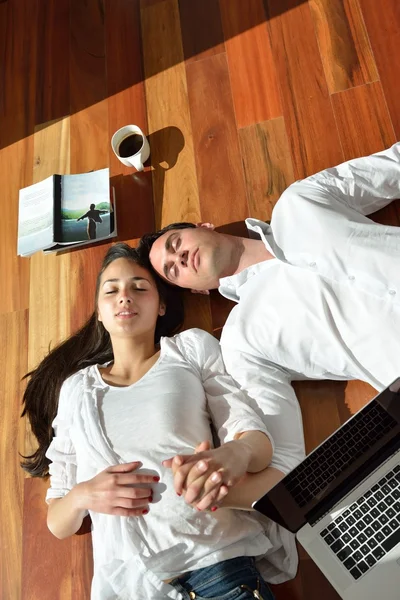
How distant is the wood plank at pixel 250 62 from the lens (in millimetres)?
2074

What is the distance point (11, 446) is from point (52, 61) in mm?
1785

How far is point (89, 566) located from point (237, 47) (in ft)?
6.79

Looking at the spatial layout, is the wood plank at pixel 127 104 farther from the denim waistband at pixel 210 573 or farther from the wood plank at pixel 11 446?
the denim waistband at pixel 210 573

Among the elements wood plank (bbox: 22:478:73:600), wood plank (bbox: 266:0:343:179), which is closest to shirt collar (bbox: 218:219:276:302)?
wood plank (bbox: 266:0:343:179)

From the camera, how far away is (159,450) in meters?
1.44

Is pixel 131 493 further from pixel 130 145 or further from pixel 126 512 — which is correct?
pixel 130 145

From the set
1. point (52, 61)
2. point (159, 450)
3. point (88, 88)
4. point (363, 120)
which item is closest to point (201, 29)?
point (88, 88)

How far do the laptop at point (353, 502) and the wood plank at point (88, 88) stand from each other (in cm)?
154

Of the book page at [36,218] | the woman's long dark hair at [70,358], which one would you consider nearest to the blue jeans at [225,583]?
the woman's long dark hair at [70,358]

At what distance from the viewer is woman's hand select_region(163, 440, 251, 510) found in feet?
3.90

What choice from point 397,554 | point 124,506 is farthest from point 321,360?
point 124,506

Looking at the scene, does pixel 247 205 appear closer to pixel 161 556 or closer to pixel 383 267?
pixel 383 267

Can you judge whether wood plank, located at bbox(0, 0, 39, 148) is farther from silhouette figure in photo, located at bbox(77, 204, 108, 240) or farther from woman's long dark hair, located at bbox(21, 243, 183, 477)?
woman's long dark hair, located at bbox(21, 243, 183, 477)

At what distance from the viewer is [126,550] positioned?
1.37 meters
